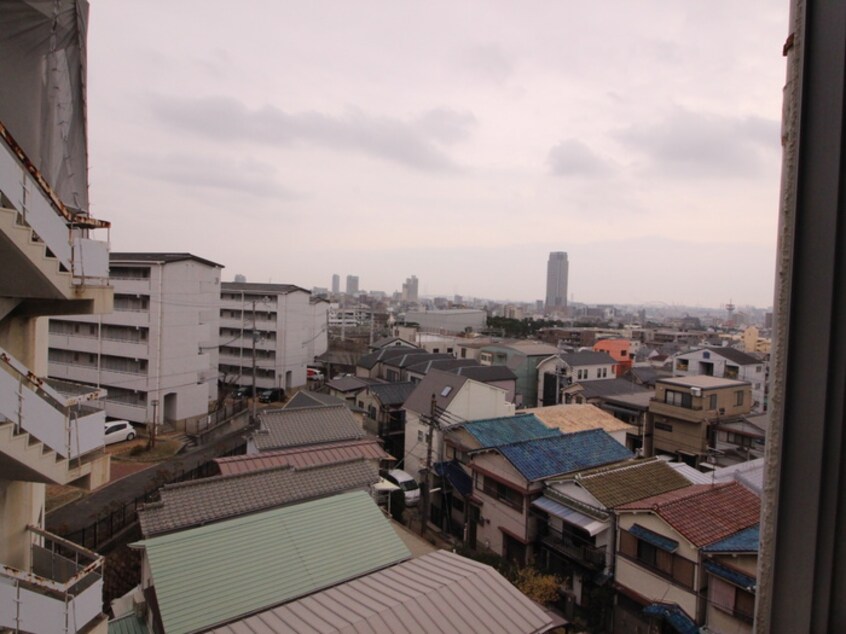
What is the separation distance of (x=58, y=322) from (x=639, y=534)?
1998 centimetres

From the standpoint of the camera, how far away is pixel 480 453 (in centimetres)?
1092

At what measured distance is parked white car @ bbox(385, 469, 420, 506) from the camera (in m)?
12.7

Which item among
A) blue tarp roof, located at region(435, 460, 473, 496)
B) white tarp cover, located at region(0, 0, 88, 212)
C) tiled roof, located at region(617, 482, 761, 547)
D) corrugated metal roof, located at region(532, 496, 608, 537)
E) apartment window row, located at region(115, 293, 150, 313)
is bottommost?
blue tarp roof, located at region(435, 460, 473, 496)

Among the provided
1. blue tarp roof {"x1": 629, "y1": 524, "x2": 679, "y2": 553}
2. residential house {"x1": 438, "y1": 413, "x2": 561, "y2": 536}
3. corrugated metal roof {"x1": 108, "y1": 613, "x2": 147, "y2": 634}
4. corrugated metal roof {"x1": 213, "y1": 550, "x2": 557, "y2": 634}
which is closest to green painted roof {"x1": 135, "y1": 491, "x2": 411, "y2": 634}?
corrugated metal roof {"x1": 213, "y1": 550, "x2": 557, "y2": 634}

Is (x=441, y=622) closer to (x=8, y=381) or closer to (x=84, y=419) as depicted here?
(x=84, y=419)

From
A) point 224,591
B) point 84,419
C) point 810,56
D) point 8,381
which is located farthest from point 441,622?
point 810,56

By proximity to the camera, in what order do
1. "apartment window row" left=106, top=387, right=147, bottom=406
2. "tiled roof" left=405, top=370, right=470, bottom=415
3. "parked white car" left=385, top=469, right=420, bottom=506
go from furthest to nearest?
"apartment window row" left=106, top=387, right=147, bottom=406, "tiled roof" left=405, top=370, right=470, bottom=415, "parked white car" left=385, top=469, right=420, bottom=506

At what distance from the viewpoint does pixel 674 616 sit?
7047mm

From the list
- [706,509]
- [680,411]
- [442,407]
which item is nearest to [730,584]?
[706,509]

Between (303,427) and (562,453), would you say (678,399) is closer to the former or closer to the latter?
(562,453)

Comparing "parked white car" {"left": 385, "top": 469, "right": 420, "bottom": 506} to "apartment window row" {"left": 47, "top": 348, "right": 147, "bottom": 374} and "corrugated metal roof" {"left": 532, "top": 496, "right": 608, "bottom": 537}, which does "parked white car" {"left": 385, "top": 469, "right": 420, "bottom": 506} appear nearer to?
"corrugated metal roof" {"left": 532, "top": 496, "right": 608, "bottom": 537}

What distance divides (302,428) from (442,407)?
157 inches

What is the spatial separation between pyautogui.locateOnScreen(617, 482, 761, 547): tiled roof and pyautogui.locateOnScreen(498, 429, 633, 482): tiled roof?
6.42 feet

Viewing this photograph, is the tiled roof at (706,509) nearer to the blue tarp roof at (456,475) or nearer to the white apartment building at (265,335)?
the blue tarp roof at (456,475)
